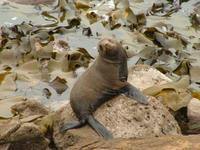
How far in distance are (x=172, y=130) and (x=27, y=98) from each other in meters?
1.56

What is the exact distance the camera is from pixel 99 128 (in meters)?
4.01

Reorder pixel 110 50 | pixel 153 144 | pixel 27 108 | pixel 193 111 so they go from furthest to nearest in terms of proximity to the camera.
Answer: pixel 193 111 < pixel 27 108 < pixel 110 50 < pixel 153 144

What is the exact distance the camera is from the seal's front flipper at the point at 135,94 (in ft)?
13.4

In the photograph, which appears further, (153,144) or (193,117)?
(193,117)

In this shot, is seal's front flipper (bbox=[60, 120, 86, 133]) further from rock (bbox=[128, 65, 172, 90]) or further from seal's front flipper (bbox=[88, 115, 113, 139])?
rock (bbox=[128, 65, 172, 90])

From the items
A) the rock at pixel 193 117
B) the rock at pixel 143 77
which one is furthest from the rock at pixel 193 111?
the rock at pixel 143 77

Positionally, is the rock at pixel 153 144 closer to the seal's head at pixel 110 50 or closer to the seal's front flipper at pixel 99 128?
the seal's front flipper at pixel 99 128

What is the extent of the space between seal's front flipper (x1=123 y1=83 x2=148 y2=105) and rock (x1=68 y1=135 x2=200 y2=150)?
2.64 feet

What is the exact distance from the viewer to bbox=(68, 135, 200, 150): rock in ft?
10.1

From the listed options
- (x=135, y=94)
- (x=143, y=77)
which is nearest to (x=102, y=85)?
(x=135, y=94)

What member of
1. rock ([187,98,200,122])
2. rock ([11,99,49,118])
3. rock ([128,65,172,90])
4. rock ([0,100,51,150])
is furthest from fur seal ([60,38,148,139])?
rock ([187,98,200,122])

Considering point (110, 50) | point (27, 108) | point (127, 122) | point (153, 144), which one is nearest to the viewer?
point (153, 144)

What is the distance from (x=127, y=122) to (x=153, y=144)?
2.78 ft

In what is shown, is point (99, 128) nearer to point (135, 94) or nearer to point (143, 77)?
point (135, 94)
